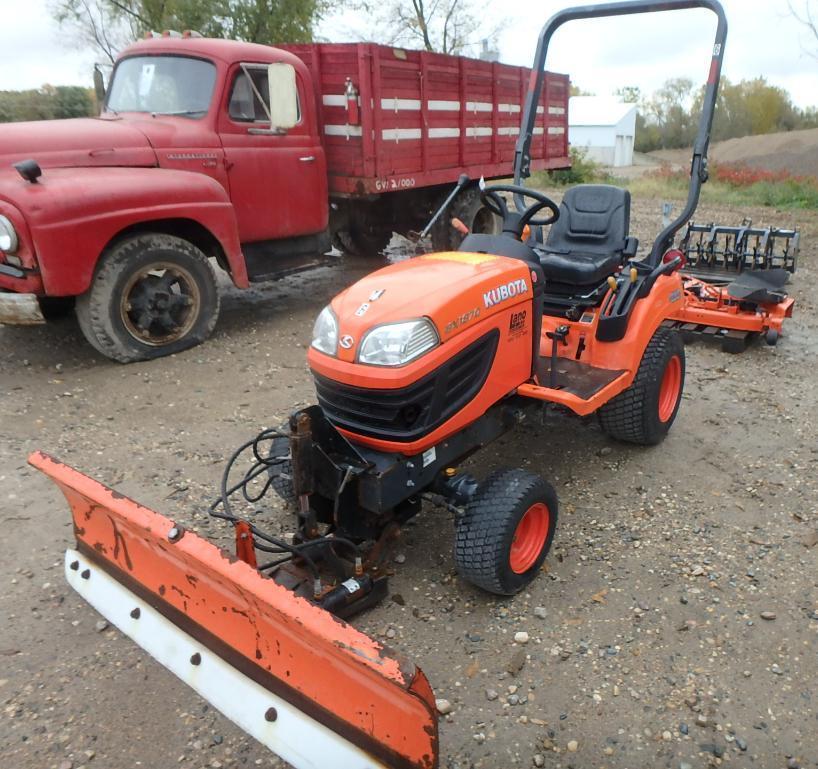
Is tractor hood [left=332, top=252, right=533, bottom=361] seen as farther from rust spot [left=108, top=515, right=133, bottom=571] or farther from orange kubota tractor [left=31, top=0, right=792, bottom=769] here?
rust spot [left=108, top=515, right=133, bottom=571]

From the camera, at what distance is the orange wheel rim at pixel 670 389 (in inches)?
162

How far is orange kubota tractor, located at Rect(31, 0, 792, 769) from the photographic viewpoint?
77.2 inches

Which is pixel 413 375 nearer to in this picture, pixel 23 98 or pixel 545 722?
pixel 545 722

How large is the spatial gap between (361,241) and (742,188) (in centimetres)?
1349

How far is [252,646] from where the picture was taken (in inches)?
86.1

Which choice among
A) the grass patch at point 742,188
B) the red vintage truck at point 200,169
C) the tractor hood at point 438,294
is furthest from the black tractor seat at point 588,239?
the grass patch at point 742,188

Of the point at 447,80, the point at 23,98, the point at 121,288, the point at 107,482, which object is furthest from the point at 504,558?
the point at 23,98

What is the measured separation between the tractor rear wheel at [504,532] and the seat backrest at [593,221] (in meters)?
1.80

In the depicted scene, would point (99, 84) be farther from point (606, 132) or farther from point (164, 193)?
point (606, 132)

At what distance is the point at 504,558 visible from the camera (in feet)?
8.95

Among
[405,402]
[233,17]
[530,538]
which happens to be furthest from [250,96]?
[233,17]

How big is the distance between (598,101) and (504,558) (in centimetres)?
4222

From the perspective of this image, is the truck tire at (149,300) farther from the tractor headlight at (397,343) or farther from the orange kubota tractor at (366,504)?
the tractor headlight at (397,343)

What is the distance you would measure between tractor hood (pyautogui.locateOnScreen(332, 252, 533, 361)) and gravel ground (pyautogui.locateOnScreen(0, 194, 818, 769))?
111 centimetres
